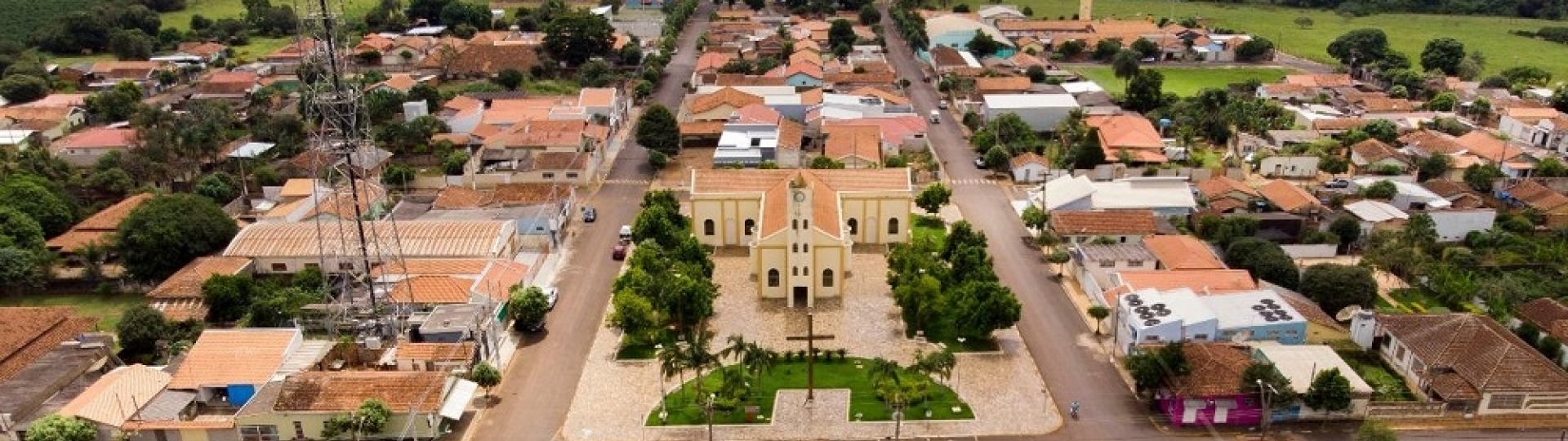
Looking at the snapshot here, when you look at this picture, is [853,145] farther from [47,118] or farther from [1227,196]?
[47,118]

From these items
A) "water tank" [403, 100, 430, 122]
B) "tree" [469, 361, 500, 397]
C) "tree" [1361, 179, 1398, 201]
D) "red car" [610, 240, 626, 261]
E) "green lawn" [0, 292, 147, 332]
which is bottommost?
"green lawn" [0, 292, 147, 332]

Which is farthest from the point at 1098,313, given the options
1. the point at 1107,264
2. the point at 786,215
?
the point at 786,215

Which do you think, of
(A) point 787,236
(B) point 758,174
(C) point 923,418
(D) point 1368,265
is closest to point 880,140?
(B) point 758,174

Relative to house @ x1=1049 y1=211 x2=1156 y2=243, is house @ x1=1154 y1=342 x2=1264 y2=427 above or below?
below

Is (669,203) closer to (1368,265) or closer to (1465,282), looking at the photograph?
(1368,265)

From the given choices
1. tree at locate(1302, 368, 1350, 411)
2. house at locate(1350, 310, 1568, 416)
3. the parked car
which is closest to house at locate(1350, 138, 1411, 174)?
house at locate(1350, 310, 1568, 416)

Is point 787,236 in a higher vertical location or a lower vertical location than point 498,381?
higher

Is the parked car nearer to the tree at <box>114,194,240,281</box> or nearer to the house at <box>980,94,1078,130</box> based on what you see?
the tree at <box>114,194,240,281</box>
